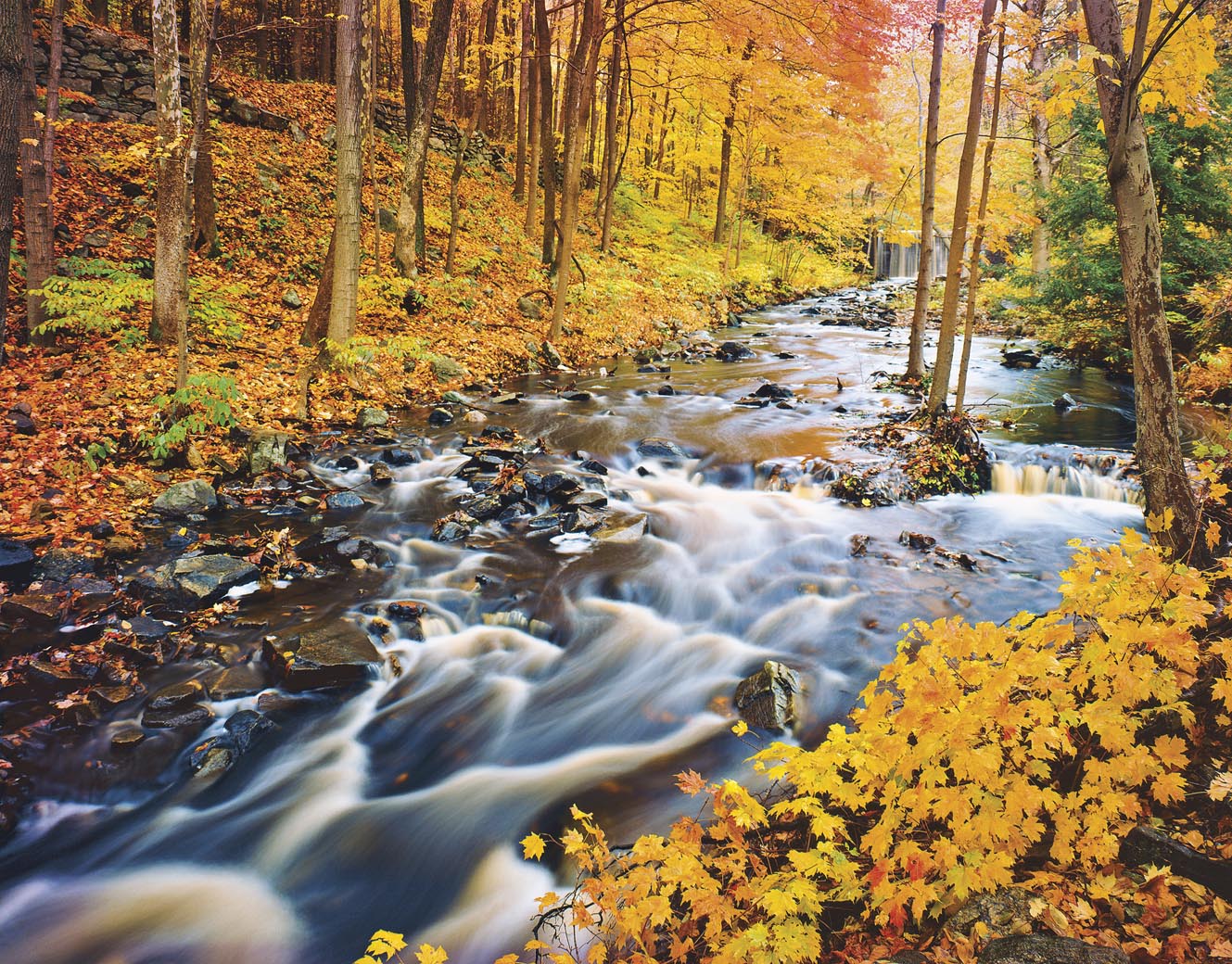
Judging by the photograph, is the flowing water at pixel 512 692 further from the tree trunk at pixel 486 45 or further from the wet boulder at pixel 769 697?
the tree trunk at pixel 486 45

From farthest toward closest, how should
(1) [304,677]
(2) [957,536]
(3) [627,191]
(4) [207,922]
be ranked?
1. (3) [627,191]
2. (2) [957,536]
3. (1) [304,677]
4. (4) [207,922]

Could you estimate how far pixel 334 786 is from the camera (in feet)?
15.5

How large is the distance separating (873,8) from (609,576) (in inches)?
473

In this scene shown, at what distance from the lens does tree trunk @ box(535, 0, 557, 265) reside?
14.9m

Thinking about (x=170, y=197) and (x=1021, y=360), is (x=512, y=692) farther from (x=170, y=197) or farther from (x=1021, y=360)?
(x=1021, y=360)

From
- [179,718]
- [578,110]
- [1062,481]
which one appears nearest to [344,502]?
[179,718]

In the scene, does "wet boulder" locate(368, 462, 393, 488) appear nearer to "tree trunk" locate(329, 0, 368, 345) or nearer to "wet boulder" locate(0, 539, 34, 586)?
"tree trunk" locate(329, 0, 368, 345)

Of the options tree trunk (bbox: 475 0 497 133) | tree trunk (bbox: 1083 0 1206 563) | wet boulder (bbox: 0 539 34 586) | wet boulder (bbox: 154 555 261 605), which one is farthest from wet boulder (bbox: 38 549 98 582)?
tree trunk (bbox: 475 0 497 133)

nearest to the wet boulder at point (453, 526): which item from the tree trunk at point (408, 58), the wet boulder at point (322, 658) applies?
the wet boulder at point (322, 658)

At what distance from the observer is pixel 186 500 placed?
7.25 meters

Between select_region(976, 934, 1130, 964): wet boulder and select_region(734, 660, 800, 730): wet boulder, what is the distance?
8.92ft

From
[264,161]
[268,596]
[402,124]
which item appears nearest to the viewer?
[268,596]

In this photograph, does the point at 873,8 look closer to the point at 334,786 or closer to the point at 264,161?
the point at 264,161

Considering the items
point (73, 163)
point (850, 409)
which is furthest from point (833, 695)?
point (73, 163)
